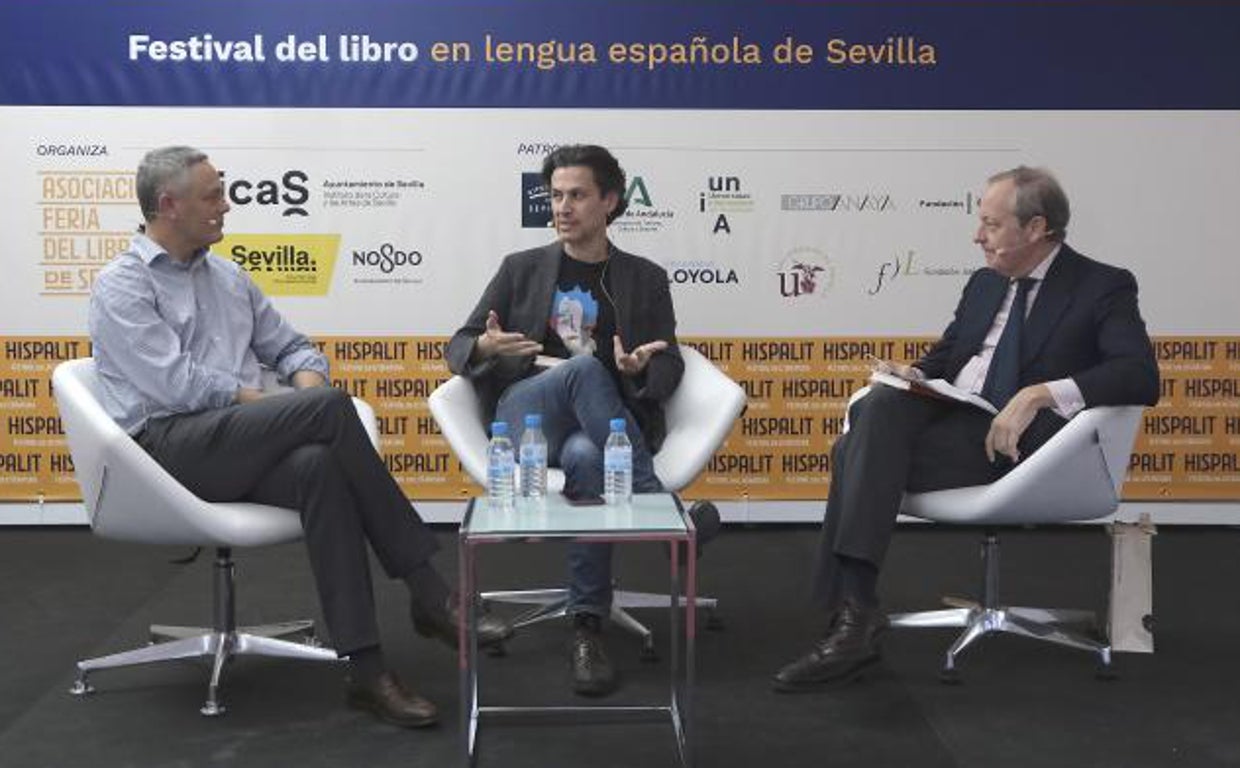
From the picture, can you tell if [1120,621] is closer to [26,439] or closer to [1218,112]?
[1218,112]

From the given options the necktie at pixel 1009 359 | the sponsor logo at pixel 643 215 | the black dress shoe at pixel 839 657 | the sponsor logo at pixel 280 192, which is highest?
the sponsor logo at pixel 280 192

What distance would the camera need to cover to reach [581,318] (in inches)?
150

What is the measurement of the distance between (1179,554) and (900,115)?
70.5 inches

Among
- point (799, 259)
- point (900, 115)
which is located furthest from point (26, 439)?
point (900, 115)

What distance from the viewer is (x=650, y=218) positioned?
5.04 meters

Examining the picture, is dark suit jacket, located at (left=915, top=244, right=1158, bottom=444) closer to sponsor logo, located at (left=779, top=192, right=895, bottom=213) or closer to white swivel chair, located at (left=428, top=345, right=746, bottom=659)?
white swivel chair, located at (left=428, top=345, right=746, bottom=659)

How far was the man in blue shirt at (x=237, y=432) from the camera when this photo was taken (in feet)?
9.85

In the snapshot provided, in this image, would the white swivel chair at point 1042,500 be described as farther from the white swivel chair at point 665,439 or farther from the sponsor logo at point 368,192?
the sponsor logo at point 368,192

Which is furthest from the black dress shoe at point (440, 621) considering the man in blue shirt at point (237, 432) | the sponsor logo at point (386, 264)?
the sponsor logo at point (386, 264)

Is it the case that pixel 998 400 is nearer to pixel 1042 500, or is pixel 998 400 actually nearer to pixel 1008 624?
pixel 1042 500

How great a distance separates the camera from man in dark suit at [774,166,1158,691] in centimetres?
327

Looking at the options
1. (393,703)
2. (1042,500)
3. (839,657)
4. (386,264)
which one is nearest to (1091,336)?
(1042,500)

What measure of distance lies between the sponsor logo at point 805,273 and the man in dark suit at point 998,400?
146cm

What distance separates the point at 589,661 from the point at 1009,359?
1267mm
